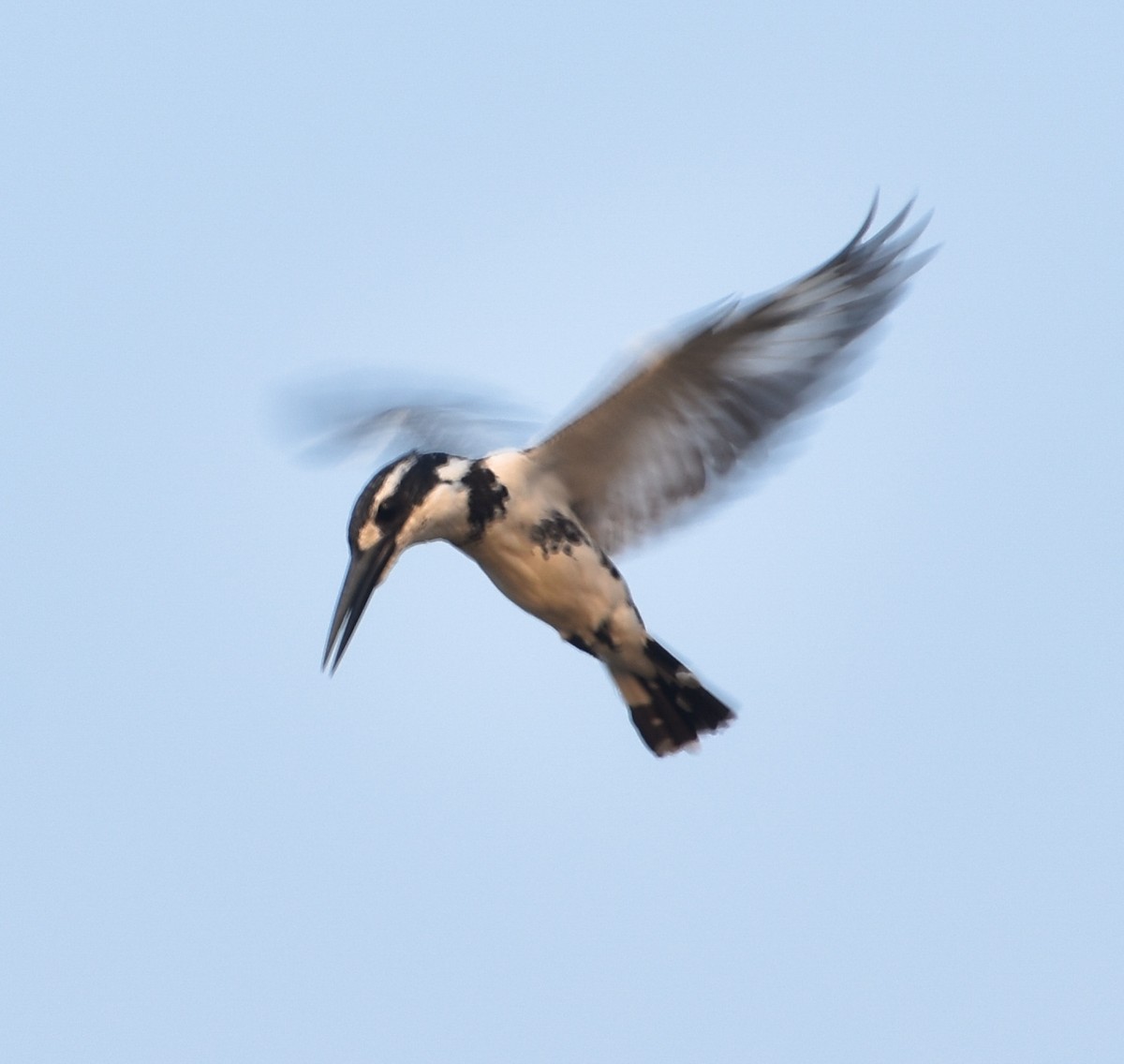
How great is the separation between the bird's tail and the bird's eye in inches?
55.6

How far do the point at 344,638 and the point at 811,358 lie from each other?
1.86 m

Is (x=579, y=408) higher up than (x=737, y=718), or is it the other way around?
(x=579, y=408)

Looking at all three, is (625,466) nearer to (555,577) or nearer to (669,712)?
(555,577)

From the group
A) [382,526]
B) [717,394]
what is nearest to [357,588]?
[382,526]

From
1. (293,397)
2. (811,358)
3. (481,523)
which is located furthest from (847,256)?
(293,397)

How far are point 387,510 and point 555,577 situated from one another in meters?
0.71

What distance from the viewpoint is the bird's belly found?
6980mm

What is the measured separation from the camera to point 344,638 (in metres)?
6.55

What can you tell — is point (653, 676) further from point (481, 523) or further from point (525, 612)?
point (481, 523)

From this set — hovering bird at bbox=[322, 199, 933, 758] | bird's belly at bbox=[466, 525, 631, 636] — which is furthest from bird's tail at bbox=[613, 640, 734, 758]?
bird's belly at bbox=[466, 525, 631, 636]

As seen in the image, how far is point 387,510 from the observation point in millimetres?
6633

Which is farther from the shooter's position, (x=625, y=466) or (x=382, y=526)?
(x=625, y=466)

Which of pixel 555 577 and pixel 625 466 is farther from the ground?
pixel 625 466

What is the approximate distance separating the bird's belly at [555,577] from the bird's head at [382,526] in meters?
0.28
